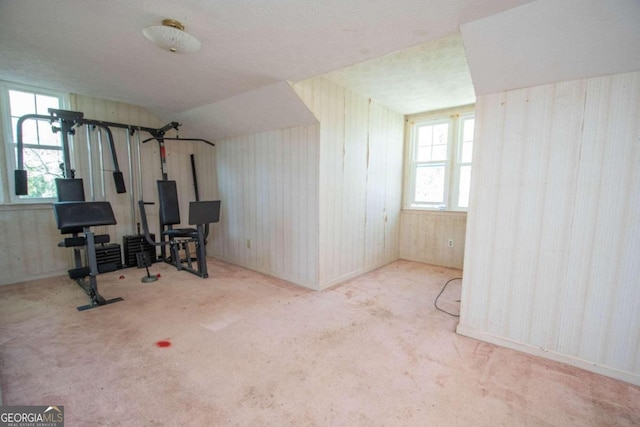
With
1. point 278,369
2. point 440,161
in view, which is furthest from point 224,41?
point 440,161

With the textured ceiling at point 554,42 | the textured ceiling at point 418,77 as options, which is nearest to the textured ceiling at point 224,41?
the textured ceiling at point 418,77

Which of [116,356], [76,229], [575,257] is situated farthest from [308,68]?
[76,229]

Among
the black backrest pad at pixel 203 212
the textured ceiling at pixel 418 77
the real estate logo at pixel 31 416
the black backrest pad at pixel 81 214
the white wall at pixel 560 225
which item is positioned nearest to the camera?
the real estate logo at pixel 31 416

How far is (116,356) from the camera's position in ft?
6.39

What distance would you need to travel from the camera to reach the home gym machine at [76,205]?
110 inches

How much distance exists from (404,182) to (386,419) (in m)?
3.87

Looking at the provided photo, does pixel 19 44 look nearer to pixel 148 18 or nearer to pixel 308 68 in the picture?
pixel 148 18

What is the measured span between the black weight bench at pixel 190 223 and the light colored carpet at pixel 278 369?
88cm

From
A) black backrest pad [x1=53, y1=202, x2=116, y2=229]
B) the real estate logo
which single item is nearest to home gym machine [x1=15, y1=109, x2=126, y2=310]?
black backrest pad [x1=53, y1=202, x2=116, y2=229]

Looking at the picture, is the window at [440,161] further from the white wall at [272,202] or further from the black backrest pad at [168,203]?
the black backrest pad at [168,203]

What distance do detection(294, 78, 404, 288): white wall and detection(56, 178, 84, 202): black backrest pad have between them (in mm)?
2984

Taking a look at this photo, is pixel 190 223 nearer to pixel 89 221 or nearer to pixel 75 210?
pixel 89 221

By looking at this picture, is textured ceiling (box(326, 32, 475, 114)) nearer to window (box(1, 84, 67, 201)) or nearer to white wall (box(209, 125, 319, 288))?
white wall (box(209, 125, 319, 288))

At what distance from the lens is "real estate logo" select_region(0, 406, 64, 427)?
1379 mm
